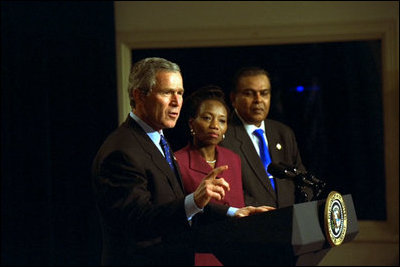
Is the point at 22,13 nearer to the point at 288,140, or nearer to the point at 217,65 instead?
the point at 217,65

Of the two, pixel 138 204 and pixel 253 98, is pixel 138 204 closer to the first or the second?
pixel 138 204

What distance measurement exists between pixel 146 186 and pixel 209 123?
620 millimetres

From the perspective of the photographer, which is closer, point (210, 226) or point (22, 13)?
point (210, 226)

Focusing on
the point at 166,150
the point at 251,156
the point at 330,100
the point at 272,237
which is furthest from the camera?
the point at 330,100

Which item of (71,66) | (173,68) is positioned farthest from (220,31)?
(173,68)

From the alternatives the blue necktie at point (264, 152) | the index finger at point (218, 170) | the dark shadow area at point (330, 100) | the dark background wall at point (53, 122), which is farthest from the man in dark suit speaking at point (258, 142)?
the dark background wall at point (53, 122)

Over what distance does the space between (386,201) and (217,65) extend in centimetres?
180

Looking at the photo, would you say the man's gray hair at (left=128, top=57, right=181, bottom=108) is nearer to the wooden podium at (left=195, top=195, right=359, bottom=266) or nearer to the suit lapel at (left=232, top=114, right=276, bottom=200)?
the wooden podium at (left=195, top=195, right=359, bottom=266)

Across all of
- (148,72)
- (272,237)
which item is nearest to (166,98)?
(148,72)

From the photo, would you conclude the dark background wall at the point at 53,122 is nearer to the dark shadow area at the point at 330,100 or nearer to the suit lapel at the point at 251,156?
the dark shadow area at the point at 330,100

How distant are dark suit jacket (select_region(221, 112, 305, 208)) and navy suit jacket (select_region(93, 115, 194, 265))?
1.52 ft

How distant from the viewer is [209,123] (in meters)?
2.47

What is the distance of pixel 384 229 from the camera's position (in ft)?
17.0

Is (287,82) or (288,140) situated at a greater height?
(287,82)
